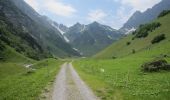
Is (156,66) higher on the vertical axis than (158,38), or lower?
lower

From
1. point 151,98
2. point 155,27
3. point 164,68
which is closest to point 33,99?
point 151,98

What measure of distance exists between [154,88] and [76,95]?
9.69m

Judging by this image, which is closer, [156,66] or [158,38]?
[156,66]

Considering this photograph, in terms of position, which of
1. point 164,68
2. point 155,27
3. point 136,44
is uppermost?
point 155,27

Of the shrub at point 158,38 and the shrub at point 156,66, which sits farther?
the shrub at point 158,38

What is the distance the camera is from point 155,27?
545ft

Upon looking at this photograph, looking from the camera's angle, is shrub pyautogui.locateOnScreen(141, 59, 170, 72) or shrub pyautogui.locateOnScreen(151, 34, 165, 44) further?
shrub pyautogui.locateOnScreen(151, 34, 165, 44)

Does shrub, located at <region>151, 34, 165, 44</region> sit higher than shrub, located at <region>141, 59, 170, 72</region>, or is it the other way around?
shrub, located at <region>151, 34, 165, 44</region>

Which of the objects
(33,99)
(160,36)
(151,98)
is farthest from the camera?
(160,36)

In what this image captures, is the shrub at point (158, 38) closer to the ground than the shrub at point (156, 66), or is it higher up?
higher up

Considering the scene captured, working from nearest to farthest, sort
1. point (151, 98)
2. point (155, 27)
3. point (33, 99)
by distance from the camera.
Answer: point (151, 98)
point (33, 99)
point (155, 27)

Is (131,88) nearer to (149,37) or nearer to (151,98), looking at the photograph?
(151,98)

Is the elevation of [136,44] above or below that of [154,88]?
above

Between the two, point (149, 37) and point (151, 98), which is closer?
point (151, 98)
